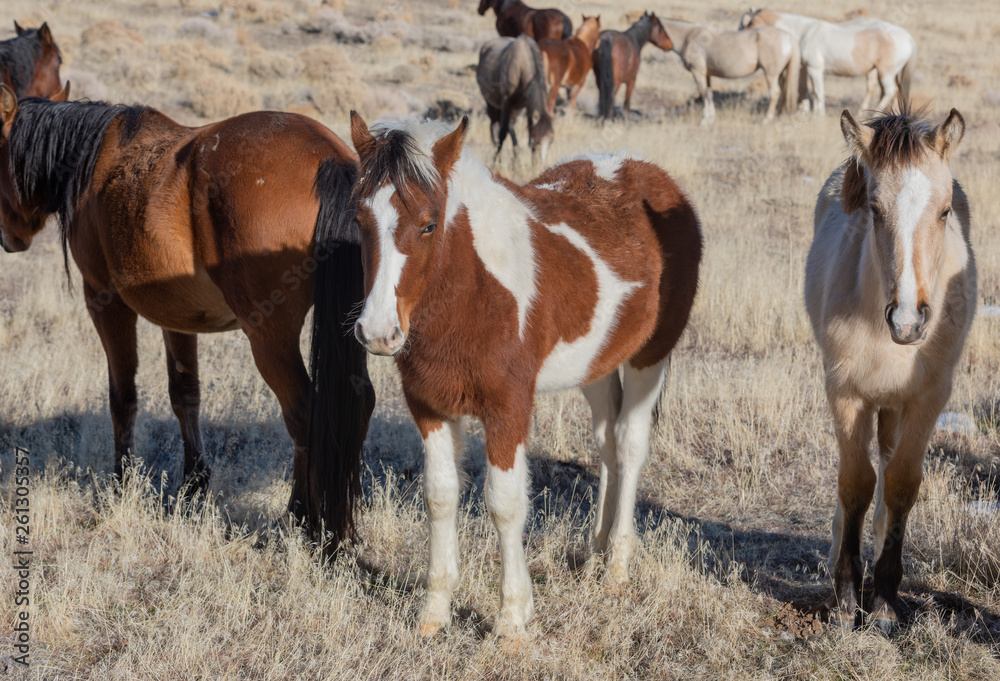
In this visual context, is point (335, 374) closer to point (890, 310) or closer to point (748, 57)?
point (890, 310)

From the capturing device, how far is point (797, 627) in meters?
3.26

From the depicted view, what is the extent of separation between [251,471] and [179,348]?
0.82 meters

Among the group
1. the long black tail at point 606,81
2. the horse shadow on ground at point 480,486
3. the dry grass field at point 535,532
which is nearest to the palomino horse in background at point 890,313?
the horse shadow on ground at point 480,486

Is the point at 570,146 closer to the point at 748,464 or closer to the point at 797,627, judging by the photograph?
the point at 748,464

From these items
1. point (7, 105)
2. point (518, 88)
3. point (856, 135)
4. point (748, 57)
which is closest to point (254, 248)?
point (7, 105)

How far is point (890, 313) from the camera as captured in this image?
8.68ft

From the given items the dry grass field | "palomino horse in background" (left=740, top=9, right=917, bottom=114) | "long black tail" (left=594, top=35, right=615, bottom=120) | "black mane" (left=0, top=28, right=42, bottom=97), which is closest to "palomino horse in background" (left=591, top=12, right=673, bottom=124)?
"long black tail" (left=594, top=35, right=615, bottom=120)

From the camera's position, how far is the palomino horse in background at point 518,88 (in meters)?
13.1

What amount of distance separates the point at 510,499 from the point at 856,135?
5.89 feet

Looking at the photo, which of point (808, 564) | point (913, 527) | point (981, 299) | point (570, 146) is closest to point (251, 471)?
point (808, 564)

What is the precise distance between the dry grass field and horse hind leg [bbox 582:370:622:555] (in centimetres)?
19

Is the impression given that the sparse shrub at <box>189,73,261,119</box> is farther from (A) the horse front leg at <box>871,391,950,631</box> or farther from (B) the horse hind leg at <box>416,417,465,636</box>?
(A) the horse front leg at <box>871,391,950,631</box>

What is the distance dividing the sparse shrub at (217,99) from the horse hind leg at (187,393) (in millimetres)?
12400

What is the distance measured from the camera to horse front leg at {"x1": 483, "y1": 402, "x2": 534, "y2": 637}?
2982 mm
